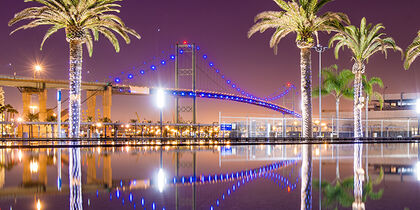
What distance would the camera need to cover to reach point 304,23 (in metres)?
24.7

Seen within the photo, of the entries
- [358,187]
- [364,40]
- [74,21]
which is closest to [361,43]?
[364,40]

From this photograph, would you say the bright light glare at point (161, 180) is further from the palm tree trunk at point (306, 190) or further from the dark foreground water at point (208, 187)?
the palm tree trunk at point (306, 190)

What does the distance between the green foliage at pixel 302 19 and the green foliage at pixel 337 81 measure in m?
12.5

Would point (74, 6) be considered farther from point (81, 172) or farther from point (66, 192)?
point (66, 192)

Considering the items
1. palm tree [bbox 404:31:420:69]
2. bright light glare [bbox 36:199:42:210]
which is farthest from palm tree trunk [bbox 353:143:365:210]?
palm tree [bbox 404:31:420:69]

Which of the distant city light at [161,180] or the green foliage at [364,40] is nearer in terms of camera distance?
the distant city light at [161,180]

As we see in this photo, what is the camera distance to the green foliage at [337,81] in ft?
123

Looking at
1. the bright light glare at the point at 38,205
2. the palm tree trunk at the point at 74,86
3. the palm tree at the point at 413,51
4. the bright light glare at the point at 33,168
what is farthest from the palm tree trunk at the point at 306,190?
the palm tree at the point at 413,51

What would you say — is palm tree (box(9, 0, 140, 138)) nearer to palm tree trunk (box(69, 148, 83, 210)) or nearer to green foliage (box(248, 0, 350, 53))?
green foliage (box(248, 0, 350, 53))

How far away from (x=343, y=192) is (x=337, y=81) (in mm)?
32927

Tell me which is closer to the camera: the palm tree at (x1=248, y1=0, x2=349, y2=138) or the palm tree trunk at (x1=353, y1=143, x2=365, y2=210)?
the palm tree trunk at (x1=353, y1=143, x2=365, y2=210)

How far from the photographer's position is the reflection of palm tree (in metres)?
5.50

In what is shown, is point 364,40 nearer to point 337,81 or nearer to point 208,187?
point 337,81

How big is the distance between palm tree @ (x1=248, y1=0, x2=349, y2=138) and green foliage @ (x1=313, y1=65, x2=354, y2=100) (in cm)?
1263
